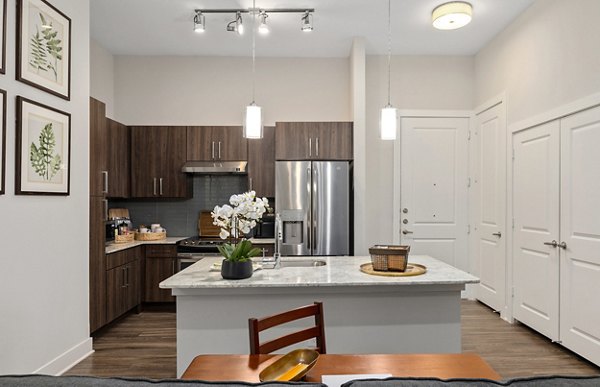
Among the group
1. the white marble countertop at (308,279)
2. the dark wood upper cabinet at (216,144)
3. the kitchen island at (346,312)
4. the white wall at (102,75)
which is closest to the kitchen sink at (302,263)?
the white marble countertop at (308,279)

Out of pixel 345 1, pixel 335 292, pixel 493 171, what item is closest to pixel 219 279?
pixel 335 292

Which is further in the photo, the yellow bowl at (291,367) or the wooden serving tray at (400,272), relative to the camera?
the wooden serving tray at (400,272)

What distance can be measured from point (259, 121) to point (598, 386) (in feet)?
7.67

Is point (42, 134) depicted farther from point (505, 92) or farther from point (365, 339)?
point (505, 92)

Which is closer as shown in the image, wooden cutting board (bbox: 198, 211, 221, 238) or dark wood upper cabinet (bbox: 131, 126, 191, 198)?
dark wood upper cabinet (bbox: 131, 126, 191, 198)

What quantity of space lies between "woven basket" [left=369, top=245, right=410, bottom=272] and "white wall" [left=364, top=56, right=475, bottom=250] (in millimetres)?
2541

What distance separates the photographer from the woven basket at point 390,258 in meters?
2.61

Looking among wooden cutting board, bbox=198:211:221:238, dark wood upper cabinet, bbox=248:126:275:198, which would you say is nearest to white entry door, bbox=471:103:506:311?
dark wood upper cabinet, bbox=248:126:275:198

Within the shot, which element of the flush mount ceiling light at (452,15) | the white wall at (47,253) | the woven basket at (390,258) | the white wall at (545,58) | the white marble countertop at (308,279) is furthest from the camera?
the flush mount ceiling light at (452,15)

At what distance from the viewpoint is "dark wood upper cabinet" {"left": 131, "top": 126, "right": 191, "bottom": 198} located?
4895mm

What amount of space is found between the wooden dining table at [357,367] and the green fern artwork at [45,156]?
6.49ft

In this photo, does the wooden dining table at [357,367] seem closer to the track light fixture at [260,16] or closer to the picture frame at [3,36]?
the picture frame at [3,36]

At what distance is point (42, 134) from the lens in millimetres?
2746

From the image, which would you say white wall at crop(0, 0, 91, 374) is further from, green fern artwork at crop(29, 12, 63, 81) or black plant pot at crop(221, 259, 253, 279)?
black plant pot at crop(221, 259, 253, 279)
